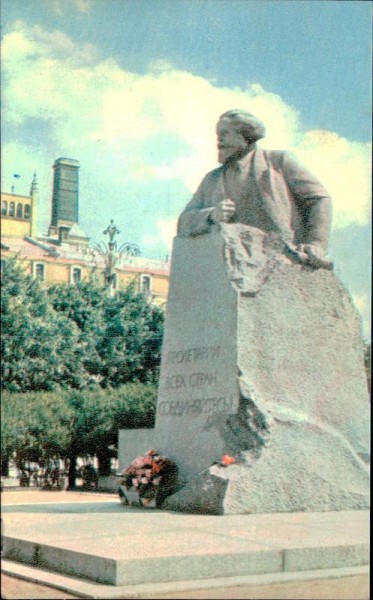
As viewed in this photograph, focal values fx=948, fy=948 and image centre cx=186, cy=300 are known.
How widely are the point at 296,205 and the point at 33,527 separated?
12.7 feet

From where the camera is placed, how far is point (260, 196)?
8.14 metres

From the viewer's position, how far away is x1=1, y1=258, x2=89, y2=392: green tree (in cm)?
1293

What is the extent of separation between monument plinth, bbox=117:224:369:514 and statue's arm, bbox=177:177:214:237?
0.34 ft

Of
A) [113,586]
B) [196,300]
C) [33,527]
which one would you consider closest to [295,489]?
[196,300]

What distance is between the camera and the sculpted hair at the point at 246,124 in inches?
316

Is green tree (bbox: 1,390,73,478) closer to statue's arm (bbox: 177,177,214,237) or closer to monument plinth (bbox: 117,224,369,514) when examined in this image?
statue's arm (bbox: 177,177,214,237)

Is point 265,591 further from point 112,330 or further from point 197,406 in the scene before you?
point 112,330

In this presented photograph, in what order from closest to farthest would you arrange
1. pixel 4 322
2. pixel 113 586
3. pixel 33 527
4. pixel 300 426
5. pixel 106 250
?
1. pixel 113 586
2. pixel 33 527
3. pixel 106 250
4. pixel 300 426
5. pixel 4 322

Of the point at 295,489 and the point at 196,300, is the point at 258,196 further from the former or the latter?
the point at 295,489

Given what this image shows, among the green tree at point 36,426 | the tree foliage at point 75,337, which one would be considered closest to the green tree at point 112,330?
the tree foliage at point 75,337

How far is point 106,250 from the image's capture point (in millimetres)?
6574

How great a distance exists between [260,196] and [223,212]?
400 millimetres

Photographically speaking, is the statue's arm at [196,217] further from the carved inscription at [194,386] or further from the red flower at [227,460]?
the red flower at [227,460]

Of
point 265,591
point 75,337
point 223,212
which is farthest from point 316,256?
point 75,337
